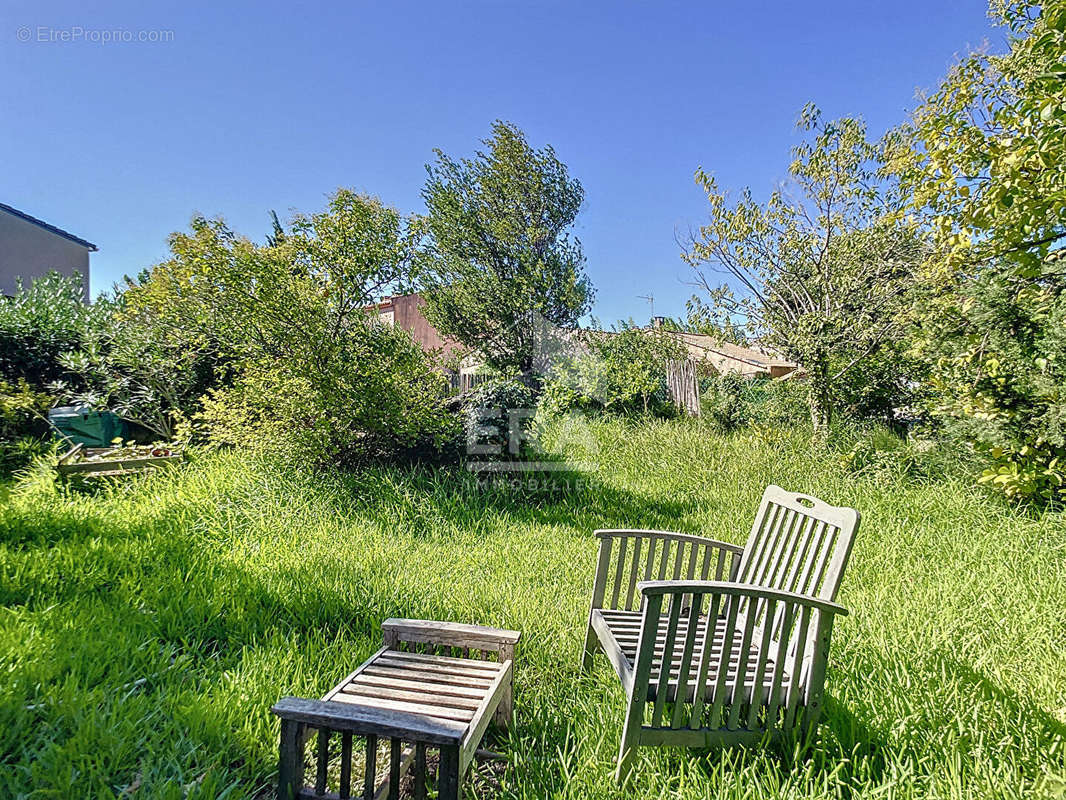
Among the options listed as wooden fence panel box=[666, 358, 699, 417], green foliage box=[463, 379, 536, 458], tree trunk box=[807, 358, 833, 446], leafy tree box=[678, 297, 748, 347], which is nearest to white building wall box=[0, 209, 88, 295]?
green foliage box=[463, 379, 536, 458]

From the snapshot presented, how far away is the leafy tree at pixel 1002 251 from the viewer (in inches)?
103

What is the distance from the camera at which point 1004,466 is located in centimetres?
427

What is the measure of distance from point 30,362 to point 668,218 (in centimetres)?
975

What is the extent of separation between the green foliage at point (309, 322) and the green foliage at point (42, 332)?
3.71 meters

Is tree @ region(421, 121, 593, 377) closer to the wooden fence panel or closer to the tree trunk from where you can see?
the wooden fence panel

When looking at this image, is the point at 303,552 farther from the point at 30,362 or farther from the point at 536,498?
the point at 30,362

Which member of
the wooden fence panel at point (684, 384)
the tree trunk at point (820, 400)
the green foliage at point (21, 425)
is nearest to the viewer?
the green foliage at point (21, 425)

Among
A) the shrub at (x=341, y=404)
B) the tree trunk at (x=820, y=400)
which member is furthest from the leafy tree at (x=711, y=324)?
the shrub at (x=341, y=404)

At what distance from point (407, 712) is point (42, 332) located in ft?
30.1

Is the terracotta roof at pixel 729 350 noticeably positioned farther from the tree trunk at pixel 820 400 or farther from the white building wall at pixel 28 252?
the white building wall at pixel 28 252

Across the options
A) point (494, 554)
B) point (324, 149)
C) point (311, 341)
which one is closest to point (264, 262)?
point (311, 341)

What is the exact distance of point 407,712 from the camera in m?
1.62

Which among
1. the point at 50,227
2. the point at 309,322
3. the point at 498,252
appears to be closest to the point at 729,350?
the point at 498,252

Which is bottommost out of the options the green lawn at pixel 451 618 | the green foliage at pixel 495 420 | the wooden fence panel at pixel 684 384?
the green lawn at pixel 451 618
